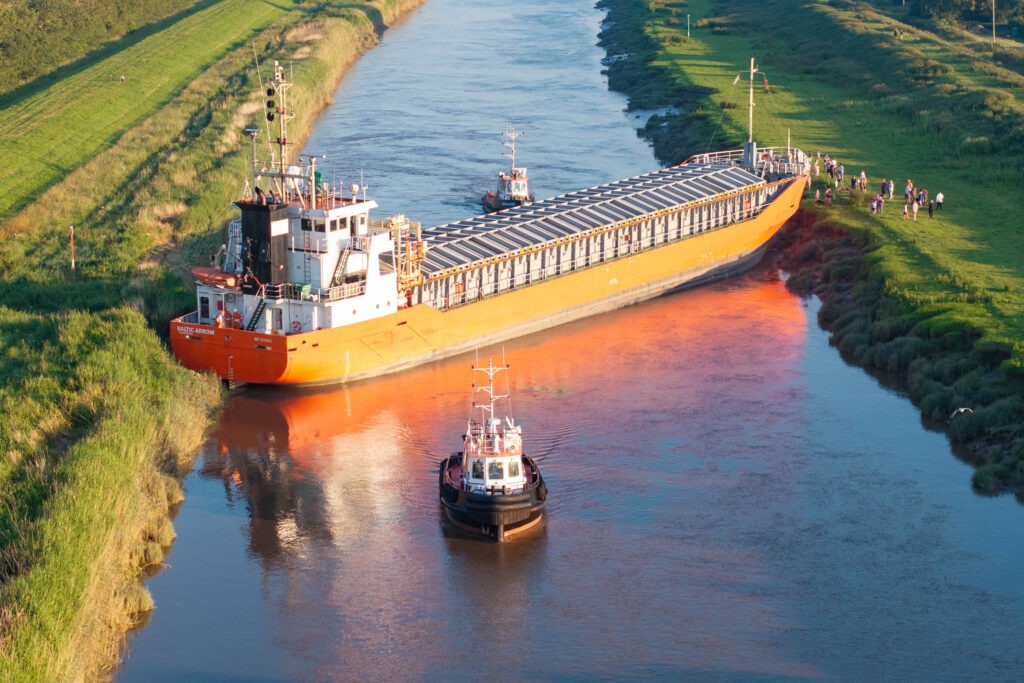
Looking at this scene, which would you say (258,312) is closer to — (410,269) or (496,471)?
(410,269)

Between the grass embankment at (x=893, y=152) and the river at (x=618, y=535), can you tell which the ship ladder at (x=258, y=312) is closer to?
the river at (x=618, y=535)

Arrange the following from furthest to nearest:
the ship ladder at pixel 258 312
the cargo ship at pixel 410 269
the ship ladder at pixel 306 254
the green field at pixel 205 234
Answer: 1. the ship ladder at pixel 306 254
2. the ship ladder at pixel 258 312
3. the cargo ship at pixel 410 269
4. the green field at pixel 205 234

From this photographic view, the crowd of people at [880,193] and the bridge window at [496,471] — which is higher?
the crowd of people at [880,193]

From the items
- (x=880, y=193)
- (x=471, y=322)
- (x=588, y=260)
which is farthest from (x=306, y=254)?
(x=880, y=193)

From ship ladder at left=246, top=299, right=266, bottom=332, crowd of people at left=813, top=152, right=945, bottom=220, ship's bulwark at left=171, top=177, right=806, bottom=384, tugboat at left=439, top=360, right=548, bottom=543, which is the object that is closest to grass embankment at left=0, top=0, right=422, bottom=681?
ship's bulwark at left=171, top=177, right=806, bottom=384

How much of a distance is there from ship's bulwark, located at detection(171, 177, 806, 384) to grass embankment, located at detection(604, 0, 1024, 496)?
109 inches

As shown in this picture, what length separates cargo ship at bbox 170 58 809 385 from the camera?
39625 millimetres

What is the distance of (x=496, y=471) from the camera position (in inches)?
1226

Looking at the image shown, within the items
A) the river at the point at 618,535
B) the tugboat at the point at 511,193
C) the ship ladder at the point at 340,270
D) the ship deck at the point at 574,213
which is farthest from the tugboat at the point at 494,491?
the tugboat at the point at 511,193

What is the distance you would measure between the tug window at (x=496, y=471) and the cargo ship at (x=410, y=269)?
947 centimetres

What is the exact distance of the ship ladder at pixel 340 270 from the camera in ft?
133

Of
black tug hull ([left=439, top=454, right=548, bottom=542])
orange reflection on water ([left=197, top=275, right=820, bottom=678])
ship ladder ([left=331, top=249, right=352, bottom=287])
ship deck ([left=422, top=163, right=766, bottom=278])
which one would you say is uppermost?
ship ladder ([left=331, top=249, right=352, bottom=287])

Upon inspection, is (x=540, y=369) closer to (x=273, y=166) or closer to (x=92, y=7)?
(x=273, y=166)

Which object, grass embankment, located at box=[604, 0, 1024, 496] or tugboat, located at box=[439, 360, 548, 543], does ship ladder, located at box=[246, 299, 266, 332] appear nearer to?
tugboat, located at box=[439, 360, 548, 543]
